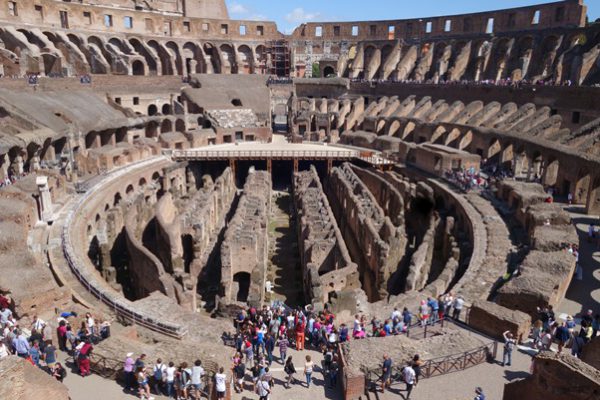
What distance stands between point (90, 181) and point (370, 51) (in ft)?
120

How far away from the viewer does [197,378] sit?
28.4ft

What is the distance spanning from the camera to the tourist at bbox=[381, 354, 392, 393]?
29.2 ft

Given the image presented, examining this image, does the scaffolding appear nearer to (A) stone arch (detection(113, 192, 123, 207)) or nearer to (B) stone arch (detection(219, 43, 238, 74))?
(B) stone arch (detection(219, 43, 238, 74))

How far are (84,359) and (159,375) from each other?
1.56 meters

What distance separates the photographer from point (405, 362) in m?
9.37

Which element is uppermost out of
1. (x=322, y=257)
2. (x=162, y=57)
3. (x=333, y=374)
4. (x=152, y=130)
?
(x=162, y=57)

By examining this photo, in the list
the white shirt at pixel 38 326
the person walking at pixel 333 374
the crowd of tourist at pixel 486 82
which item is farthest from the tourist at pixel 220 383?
the crowd of tourist at pixel 486 82

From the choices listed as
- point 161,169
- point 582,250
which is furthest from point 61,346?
point 161,169

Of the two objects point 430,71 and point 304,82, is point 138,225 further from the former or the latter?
point 430,71

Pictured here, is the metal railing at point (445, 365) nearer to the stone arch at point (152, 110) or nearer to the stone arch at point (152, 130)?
the stone arch at point (152, 130)

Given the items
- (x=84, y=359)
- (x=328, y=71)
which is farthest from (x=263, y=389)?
(x=328, y=71)

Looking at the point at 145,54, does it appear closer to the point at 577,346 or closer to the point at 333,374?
the point at 333,374

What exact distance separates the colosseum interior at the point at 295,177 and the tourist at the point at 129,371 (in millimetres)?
361

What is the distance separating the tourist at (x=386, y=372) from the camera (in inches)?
351
